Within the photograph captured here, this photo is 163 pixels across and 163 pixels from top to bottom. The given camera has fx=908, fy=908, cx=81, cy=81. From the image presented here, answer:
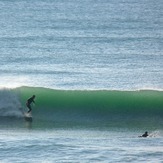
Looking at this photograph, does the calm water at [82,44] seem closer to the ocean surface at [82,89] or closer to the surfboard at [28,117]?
the ocean surface at [82,89]

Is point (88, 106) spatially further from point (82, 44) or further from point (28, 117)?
point (82, 44)

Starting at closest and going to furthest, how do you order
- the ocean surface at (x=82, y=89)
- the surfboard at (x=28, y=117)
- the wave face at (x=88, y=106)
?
the ocean surface at (x=82, y=89)
the surfboard at (x=28, y=117)
the wave face at (x=88, y=106)

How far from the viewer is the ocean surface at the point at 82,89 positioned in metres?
22.2

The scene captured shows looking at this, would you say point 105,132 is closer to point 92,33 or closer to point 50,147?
point 50,147

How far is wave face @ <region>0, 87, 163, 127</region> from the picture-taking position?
2880 cm

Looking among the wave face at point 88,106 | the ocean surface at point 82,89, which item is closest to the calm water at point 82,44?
the ocean surface at point 82,89

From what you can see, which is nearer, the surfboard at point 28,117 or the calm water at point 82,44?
the surfboard at point 28,117

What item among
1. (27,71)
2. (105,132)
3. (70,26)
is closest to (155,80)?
(27,71)

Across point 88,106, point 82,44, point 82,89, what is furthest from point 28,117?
point 82,44

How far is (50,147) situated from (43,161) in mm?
1173

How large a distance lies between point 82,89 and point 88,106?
2536 millimetres

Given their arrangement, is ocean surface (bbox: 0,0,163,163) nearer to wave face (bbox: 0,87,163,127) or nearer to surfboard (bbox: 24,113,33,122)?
wave face (bbox: 0,87,163,127)

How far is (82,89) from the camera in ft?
107

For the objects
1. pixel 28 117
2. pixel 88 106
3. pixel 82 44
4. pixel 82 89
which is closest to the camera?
pixel 28 117
